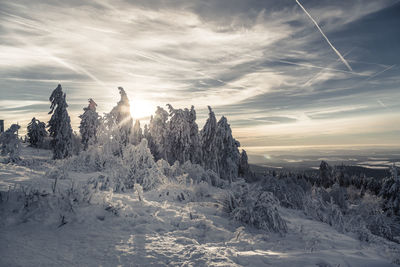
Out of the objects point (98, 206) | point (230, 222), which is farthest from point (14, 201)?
point (230, 222)

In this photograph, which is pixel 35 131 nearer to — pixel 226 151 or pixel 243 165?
pixel 226 151

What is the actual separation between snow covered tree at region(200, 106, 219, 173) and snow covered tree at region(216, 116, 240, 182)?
0.81 meters

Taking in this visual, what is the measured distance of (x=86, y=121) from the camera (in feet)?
107

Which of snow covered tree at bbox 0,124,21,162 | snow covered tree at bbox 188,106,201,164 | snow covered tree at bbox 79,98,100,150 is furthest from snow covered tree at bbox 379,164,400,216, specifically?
snow covered tree at bbox 79,98,100,150

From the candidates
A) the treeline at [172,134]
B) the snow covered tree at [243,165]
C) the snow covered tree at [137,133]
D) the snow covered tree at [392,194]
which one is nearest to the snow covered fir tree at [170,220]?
the snow covered tree at [392,194]

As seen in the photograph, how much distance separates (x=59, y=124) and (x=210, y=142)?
2051cm

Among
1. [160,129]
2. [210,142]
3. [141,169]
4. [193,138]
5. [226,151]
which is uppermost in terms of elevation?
[160,129]

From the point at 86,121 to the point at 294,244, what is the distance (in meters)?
33.8

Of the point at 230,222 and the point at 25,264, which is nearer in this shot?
the point at 25,264

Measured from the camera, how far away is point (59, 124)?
28.4 m

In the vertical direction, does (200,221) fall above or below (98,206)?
below

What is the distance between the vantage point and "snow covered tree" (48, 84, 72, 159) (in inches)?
1099

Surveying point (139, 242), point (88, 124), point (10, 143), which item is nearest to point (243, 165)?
point (88, 124)

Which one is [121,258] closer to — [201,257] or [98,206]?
[201,257]
